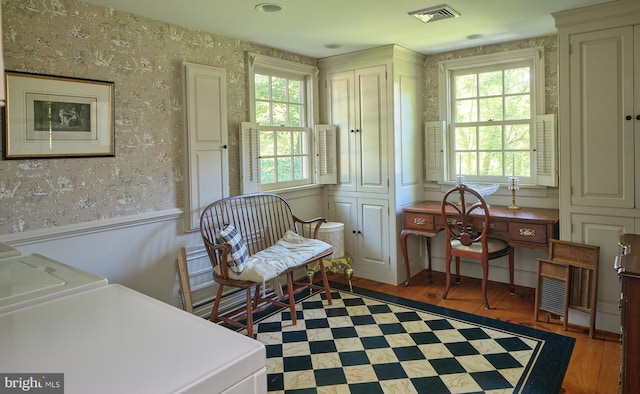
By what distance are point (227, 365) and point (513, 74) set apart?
13.2 ft

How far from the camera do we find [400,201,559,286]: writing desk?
3404 mm

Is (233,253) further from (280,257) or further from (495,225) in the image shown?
(495,225)

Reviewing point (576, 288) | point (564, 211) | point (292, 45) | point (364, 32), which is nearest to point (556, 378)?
point (576, 288)

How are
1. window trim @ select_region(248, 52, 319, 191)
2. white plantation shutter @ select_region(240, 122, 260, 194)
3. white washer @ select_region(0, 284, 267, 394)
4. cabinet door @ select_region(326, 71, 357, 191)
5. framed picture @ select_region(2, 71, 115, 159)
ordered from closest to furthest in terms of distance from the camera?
1. white washer @ select_region(0, 284, 267, 394)
2. framed picture @ select_region(2, 71, 115, 159)
3. white plantation shutter @ select_region(240, 122, 260, 194)
4. window trim @ select_region(248, 52, 319, 191)
5. cabinet door @ select_region(326, 71, 357, 191)

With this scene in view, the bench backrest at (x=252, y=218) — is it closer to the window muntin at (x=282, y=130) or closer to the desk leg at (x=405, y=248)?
the window muntin at (x=282, y=130)

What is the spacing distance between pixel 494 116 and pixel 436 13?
5.05 feet

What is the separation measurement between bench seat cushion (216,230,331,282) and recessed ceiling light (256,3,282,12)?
176 centimetres

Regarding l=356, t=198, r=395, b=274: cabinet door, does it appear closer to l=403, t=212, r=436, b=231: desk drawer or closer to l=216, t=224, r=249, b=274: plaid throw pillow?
l=403, t=212, r=436, b=231: desk drawer

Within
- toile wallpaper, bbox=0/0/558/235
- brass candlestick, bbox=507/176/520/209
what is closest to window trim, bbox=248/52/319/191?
toile wallpaper, bbox=0/0/558/235

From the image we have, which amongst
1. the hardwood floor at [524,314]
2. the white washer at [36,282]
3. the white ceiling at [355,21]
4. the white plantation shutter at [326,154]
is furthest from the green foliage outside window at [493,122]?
the white washer at [36,282]

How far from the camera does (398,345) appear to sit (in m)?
2.94

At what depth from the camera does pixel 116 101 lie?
2.86 m

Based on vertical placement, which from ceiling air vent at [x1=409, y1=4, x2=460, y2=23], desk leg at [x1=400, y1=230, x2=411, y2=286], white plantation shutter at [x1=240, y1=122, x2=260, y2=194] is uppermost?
ceiling air vent at [x1=409, y1=4, x2=460, y2=23]

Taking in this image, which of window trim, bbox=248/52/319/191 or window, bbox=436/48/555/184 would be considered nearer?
window trim, bbox=248/52/319/191
